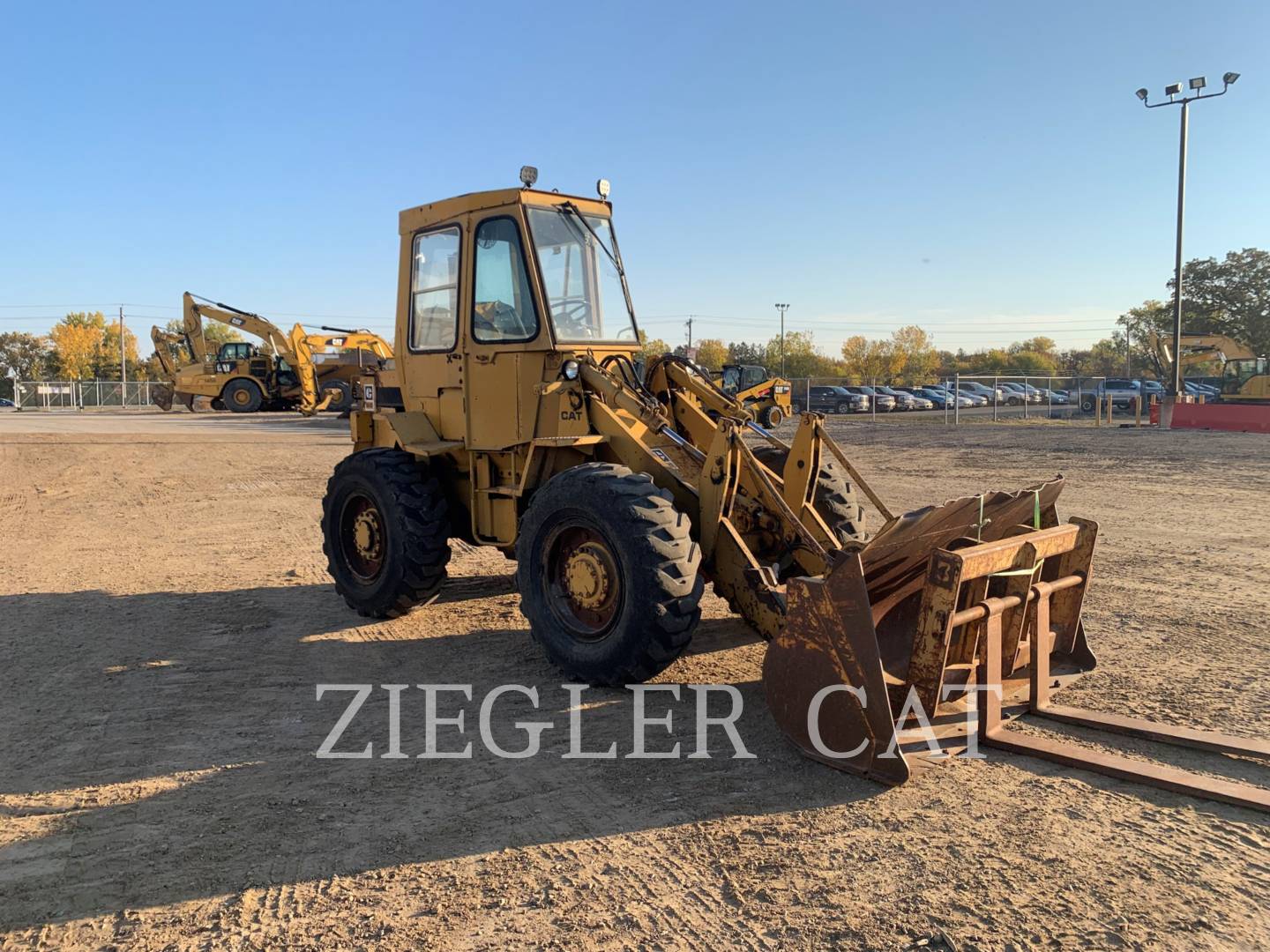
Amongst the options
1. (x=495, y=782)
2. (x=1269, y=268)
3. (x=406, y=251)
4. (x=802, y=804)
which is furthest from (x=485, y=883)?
(x=1269, y=268)

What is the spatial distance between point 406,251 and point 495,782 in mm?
4516

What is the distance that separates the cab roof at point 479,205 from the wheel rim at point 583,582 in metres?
2.42

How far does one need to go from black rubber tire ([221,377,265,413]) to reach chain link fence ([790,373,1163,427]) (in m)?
21.6

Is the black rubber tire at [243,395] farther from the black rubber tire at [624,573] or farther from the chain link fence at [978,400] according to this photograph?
the black rubber tire at [624,573]

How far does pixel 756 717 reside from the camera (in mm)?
4930

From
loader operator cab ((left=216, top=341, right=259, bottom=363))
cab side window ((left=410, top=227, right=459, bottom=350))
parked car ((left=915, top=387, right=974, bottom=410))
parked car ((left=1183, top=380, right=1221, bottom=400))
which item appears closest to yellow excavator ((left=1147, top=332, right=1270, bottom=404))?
parked car ((left=915, top=387, right=974, bottom=410))

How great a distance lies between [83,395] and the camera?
5994cm

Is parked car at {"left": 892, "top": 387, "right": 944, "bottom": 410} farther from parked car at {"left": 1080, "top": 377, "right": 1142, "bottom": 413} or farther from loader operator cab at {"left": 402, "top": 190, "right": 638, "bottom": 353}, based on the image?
loader operator cab at {"left": 402, "top": 190, "right": 638, "bottom": 353}

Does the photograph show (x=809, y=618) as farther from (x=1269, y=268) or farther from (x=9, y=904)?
(x=1269, y=268)

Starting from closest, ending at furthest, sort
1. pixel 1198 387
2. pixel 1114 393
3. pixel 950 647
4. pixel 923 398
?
pixel 950 647 < pixel 1114 393 < pixel 923 398 < pixel 1198 387

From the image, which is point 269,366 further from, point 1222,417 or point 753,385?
point 1222,417

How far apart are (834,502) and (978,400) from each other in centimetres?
5362

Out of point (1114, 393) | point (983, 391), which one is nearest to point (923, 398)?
point (983, 391)

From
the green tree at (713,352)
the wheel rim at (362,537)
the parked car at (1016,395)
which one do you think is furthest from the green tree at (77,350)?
the wheel rim at (362,537)
